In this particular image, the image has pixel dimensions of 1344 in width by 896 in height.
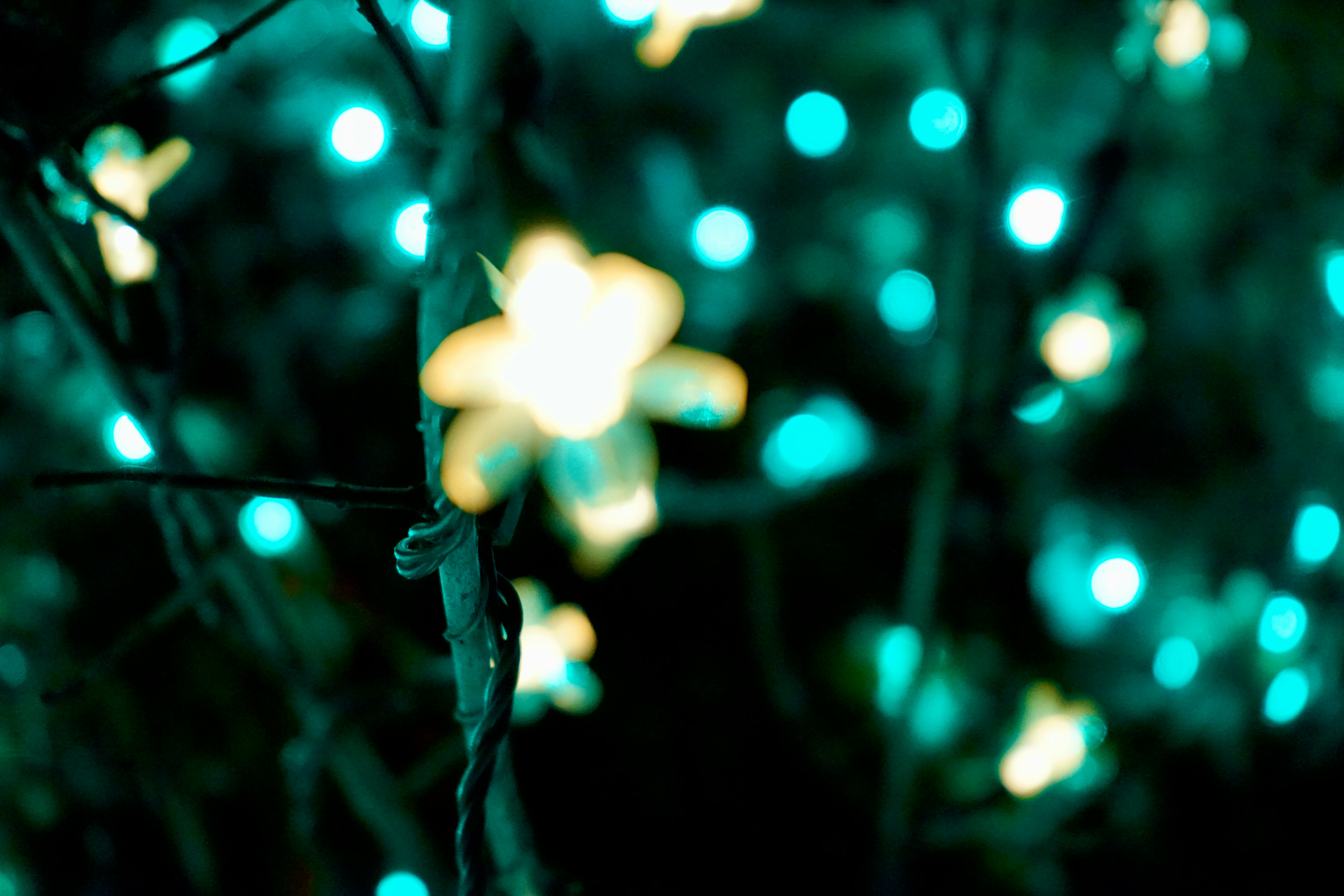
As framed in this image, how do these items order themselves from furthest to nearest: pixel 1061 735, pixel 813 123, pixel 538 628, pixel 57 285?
pixel 813 123 < pixel 1061 735 < pixel 538 628 < pixel 57 285

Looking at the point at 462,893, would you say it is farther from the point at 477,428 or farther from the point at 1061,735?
the point at 1061,735

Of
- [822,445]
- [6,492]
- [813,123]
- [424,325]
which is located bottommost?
[424,325]

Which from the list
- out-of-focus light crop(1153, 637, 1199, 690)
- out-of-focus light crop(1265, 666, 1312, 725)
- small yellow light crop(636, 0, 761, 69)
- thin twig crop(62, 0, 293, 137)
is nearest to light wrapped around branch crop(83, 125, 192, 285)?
thin twig crop(62, 0, 293, 137)

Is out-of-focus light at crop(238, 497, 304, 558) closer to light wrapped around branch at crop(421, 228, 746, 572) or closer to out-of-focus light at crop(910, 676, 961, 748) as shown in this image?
light wrapped around branch at crop(421, 228, 746, 572)

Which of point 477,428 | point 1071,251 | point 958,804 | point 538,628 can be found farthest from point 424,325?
point 958,804

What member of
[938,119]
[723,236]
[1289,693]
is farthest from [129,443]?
[1289,693]

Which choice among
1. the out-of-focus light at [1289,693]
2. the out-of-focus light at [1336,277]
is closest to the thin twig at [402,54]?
the out-of-focus light at [1336,277]
